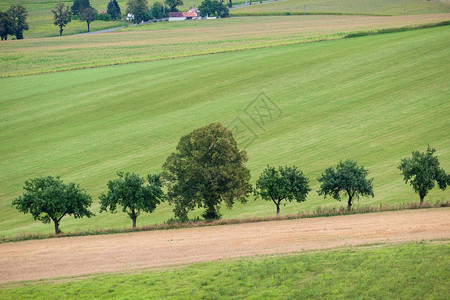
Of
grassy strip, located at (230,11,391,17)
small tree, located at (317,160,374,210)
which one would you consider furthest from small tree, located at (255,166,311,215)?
grassy strip, located at (230,11,391,17)

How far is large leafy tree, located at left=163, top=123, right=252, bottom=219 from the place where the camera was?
138 feet

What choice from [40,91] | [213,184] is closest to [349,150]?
[213,184]

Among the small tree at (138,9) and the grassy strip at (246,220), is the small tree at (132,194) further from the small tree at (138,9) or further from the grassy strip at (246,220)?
the small tree at (138,9)

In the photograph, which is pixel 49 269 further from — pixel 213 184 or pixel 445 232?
pixel 445 232

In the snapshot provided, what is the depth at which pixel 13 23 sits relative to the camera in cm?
16538

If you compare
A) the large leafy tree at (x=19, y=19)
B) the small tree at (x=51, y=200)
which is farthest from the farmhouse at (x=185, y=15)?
the small tree at (x=51, y=200)

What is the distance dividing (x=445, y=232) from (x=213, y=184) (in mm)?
17078

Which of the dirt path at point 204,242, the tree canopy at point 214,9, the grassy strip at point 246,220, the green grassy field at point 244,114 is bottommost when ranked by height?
the dirt path at point 204,242

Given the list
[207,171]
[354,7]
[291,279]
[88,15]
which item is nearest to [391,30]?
[354,7]

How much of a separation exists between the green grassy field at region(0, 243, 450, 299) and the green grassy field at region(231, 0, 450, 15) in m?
123

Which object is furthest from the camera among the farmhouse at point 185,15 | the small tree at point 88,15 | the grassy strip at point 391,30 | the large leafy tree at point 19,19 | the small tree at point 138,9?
the farmhouse at point 185,15

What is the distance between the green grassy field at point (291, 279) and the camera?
2628cm

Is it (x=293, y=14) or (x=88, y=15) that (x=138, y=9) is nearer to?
(x=88, y=15)

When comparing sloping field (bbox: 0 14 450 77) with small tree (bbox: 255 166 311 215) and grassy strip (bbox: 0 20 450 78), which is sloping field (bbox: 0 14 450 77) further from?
small tree (bbox: 255 166 311 215)
